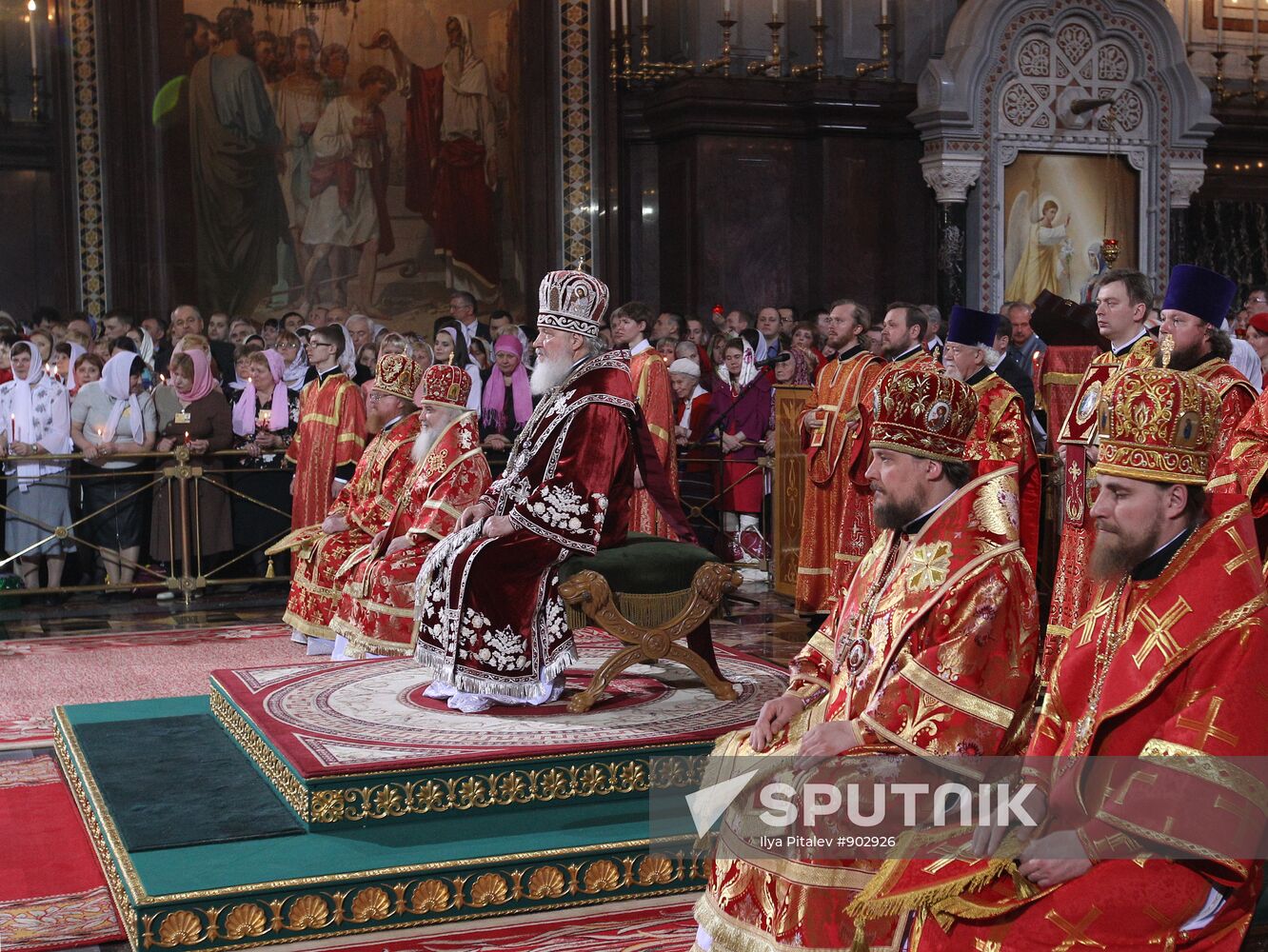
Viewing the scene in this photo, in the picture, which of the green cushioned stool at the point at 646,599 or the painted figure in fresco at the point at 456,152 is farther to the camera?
the painted figure in fresco at the point at 456,152

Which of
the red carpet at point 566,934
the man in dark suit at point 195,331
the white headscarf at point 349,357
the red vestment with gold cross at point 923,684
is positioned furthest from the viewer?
the man in dark suit at point 195,331

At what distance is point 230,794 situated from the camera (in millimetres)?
5445

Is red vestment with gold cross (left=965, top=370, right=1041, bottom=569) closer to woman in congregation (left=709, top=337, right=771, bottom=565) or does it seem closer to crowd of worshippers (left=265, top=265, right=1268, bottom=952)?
crowd of worshippers (left=265, top=265, right=1268, bottom=952)

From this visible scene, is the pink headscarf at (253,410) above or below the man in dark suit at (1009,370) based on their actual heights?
below

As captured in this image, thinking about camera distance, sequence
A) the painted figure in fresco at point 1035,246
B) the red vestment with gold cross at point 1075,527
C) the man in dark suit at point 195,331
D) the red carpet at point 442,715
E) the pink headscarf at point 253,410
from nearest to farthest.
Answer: the red carpet at point 442,715 → the red vestment with gold cross at point 1075,527 → the pink headscarf at point 253,410 → the man in dark suit at point 195,331 → the painted figure in fresco at point 1035,246

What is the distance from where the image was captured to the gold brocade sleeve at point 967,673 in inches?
142

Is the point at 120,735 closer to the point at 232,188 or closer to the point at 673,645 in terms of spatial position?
the point at 673,645

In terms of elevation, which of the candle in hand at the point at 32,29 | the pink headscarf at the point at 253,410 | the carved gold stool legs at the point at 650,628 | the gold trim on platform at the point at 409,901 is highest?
the candle in hand at the point at 32,29

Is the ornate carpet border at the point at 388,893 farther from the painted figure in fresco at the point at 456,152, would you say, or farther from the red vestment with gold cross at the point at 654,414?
the painted figure in fresco at the point at 456,152

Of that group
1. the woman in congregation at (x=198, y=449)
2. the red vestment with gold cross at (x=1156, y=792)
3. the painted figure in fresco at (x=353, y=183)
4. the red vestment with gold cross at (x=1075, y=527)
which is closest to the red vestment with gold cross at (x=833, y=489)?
the red vestment with gold cross at (x=1075, y=527)

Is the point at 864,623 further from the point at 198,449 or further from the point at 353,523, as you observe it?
the point at 198,449

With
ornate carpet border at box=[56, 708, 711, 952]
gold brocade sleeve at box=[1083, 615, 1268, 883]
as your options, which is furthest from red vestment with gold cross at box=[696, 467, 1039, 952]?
ornate carpet border at box=[56, 708, 711, 952]

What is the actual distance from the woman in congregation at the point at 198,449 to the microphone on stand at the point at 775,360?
3851 mm

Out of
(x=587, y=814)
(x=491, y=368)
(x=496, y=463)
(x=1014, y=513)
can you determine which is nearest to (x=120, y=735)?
(x=587, y=814)
